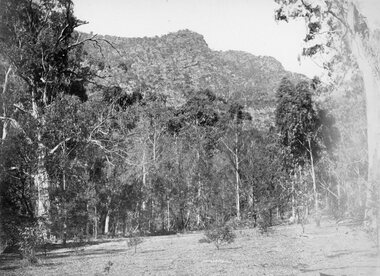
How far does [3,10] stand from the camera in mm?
17406

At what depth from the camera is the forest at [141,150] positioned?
578 inches

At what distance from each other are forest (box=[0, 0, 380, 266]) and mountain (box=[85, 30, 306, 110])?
2826 centimetres

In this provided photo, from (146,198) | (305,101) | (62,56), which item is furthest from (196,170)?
(62,56)

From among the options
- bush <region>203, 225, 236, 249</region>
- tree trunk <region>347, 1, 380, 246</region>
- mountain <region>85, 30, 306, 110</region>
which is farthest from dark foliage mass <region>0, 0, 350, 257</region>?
mountain <region>85, 30, 306, 110</region>

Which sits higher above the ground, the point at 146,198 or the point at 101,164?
the point at 101,164

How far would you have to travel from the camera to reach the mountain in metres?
71.3

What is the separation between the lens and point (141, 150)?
29.9m

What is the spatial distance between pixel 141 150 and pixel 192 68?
59201mm

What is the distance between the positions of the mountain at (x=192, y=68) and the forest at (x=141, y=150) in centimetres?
2826

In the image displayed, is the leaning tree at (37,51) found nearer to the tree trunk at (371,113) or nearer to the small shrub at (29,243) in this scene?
the small shrub at (29,243)

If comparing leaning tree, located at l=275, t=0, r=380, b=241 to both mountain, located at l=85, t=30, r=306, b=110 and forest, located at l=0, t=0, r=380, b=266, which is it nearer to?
forest, located at l=0, t=0, r=380, b=266

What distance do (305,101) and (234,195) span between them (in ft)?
27.5

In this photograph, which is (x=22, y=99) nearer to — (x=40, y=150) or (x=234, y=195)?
(x=40, y=150)

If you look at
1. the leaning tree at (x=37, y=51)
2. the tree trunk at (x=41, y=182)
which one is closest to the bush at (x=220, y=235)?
the tree trunk at (x=41, y=182)
